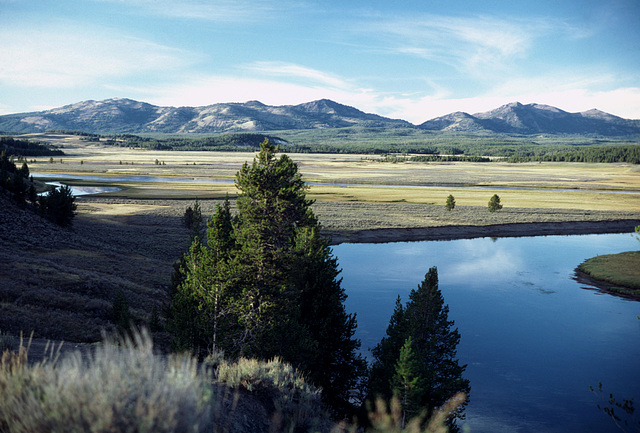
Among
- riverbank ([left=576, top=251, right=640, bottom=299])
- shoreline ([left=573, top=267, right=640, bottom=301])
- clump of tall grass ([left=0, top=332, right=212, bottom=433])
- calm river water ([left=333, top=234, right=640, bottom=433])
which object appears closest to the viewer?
clump of tall grass ([left=0, top=332, right=212, bottom=433])

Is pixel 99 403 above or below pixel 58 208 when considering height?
above

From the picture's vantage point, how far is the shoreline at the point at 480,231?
67.1 metres

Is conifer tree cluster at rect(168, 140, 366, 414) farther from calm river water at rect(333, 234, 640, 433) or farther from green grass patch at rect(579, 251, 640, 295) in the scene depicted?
green grass patch at rect(579, 251, 640, 295)

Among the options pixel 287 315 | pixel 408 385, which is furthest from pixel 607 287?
pixel 287 315

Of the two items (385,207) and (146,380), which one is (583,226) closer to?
(385,207)

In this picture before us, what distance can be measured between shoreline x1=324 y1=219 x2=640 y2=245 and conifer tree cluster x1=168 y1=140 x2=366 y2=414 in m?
40.2

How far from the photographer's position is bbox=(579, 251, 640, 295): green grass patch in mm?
45294

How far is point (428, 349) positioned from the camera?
19.2 meters

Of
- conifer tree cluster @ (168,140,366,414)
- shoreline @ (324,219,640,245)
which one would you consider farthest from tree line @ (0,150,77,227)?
conifer tree cluster @ (168,140,366,414)

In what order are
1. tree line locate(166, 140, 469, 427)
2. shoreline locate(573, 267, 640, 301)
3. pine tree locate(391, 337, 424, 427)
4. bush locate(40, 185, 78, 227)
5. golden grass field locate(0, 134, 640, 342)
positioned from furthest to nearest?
bush locate(40, 185, 78, 227), shoreline locate(573, 267, 640, 301), golden grass field locate(0, 134, 640, 342), tree line locate(166, 140, 469, 427), pine tree locate(391, 337, 424, 427)

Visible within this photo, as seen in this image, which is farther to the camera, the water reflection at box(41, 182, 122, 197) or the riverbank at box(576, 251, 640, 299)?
the water reflection at box(41, 182, 122, 197)

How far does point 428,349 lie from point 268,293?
24.5ft

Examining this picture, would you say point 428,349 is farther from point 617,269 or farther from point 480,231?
point 480,231

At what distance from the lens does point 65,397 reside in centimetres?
529
